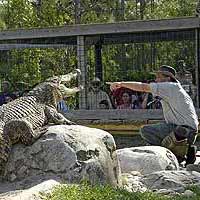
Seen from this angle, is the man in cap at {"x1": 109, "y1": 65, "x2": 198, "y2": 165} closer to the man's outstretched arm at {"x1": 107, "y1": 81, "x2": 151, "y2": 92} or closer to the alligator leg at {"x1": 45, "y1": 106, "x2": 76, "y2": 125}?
the man's outstretched arm at {"x1": 107, "y1": 81, "x2": 151, "y2": 92}

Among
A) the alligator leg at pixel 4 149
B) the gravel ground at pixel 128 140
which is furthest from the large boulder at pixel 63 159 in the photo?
the gravel ground at pixel 128 140

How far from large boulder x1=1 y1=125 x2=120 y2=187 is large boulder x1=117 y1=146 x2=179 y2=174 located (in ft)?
5.03

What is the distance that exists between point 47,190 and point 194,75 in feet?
32.6

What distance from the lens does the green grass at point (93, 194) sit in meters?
5.12

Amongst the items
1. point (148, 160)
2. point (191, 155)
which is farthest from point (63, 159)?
point (191, 155)

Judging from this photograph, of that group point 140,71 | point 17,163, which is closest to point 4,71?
point 140,71

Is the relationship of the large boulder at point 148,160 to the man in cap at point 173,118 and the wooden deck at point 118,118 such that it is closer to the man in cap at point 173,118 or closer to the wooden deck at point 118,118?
the man in cap at point 173,118

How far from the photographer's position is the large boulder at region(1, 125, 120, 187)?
19.0 feet

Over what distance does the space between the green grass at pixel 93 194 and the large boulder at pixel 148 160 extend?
75.0 inches

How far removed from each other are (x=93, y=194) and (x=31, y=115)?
60.7 inches

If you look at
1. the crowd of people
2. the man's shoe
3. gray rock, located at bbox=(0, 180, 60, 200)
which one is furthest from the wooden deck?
gray rock, located at bbox=(0, 180, 60, 200)

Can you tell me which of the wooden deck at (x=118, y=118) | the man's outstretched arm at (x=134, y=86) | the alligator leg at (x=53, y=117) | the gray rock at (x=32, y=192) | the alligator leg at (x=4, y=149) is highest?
the man's outstretched arm at (x=134, y=86)

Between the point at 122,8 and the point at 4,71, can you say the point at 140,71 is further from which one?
the point at 122,8

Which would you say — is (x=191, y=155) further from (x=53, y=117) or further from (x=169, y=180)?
(x=53, y=117)
